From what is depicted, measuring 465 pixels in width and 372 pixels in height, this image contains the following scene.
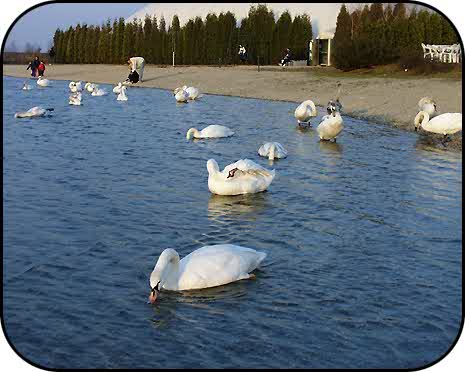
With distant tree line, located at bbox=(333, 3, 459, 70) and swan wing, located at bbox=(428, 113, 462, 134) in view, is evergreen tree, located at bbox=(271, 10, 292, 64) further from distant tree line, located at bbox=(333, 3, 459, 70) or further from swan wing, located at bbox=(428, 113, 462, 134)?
swan wing, located at bbox=(428, 113, 462, 134)

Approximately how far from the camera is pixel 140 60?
4103 cm

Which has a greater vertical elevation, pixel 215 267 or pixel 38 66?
pixel 38 66

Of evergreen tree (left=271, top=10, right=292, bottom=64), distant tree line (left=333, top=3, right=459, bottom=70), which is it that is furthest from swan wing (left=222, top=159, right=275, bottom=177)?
evergreen tree (left=271, top=10, right=292, bottom=64)

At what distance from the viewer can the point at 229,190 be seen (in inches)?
461

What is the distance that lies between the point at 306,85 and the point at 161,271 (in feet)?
85.8

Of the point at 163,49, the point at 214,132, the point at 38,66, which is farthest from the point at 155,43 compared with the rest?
the point at 214,132

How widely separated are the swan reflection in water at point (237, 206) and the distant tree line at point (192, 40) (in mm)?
23986

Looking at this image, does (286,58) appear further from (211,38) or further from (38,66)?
(38,66)

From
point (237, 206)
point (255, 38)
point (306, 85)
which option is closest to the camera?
point (237, 206)

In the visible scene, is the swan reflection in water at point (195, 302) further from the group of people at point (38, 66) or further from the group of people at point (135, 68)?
the group of people at point (38, 66)

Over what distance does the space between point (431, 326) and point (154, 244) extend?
12.0 feet

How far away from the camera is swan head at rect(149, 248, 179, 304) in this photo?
6.97 metres

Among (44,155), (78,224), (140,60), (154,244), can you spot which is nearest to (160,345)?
(154,244)

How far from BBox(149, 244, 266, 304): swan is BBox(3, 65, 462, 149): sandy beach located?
36.1 feet
